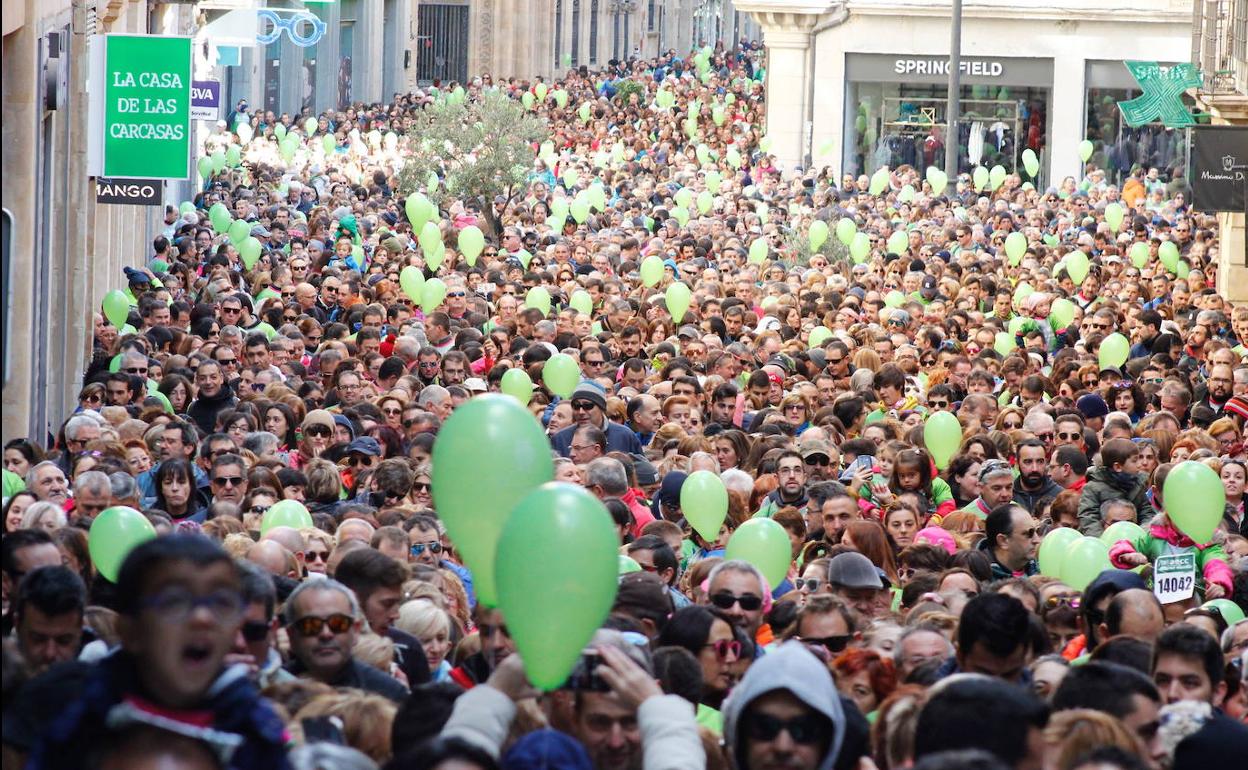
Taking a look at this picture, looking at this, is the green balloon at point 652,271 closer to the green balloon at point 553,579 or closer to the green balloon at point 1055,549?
the green balloon at point 1055,549

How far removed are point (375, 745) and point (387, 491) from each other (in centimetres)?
542

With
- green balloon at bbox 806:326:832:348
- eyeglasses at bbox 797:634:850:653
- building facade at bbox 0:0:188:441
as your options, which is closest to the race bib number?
eyeglasses at bbox 797:634:850:653

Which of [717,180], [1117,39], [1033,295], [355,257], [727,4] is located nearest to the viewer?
[1033,295]

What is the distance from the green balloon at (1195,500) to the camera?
1007 cm

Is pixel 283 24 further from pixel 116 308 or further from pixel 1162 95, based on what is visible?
pixel 116 308

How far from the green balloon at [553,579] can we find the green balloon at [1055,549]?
4510 mm

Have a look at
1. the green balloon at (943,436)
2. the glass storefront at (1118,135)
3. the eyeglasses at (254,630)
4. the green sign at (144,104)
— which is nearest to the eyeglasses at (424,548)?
the eyeglasses at (254,630)

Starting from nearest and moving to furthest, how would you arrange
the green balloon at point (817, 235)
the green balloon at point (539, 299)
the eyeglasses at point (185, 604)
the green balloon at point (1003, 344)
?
the eyeglasses at point (185, 604) → the green balloon at point (1003, 344) → the green balloon at point (539, 299) → the green balloon at point (817, 235)

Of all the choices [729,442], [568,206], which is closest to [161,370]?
[729,442]

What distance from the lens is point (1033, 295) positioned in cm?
1978

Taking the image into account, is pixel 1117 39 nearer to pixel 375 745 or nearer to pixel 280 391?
pixel 280 391

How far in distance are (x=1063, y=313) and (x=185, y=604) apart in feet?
50.4

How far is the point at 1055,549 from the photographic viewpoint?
31.8 ft

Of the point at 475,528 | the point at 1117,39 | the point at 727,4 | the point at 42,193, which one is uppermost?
the point at 727,4
